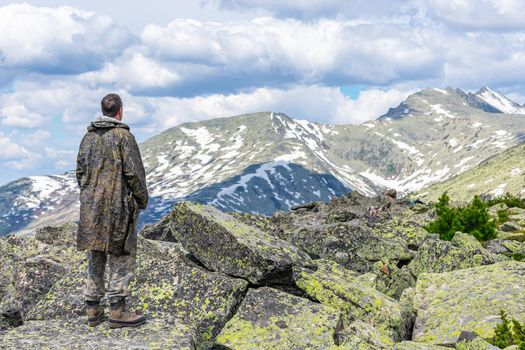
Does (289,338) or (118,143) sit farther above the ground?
(118,143)

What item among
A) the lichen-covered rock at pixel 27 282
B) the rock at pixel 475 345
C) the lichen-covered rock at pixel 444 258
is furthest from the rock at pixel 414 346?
the lichen-covered rock at pixel 27 282

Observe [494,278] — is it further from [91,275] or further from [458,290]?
[91,275]

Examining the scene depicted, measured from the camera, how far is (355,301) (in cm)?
1498

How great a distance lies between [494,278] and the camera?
16.6 m

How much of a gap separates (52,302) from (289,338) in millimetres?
6531

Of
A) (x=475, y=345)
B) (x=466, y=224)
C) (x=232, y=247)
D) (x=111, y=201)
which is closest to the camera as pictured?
(x=475, y=345)

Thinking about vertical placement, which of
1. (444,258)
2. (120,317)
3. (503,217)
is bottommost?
(503,217)

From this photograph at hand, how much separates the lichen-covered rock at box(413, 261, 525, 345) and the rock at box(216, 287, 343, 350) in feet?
8.72

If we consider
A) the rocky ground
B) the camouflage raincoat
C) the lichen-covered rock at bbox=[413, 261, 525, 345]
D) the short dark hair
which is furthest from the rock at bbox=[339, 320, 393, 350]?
the short dark hair

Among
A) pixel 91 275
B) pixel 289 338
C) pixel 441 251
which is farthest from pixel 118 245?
pixel 441 251

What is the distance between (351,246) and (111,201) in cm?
1186

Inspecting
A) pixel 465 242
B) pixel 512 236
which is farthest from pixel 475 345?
pixel 512 236

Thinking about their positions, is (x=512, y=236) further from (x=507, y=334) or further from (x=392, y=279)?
(x=507, y=334)

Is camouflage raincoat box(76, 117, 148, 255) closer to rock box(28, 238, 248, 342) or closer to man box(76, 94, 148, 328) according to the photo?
man box(76, 94, 148, 328)
